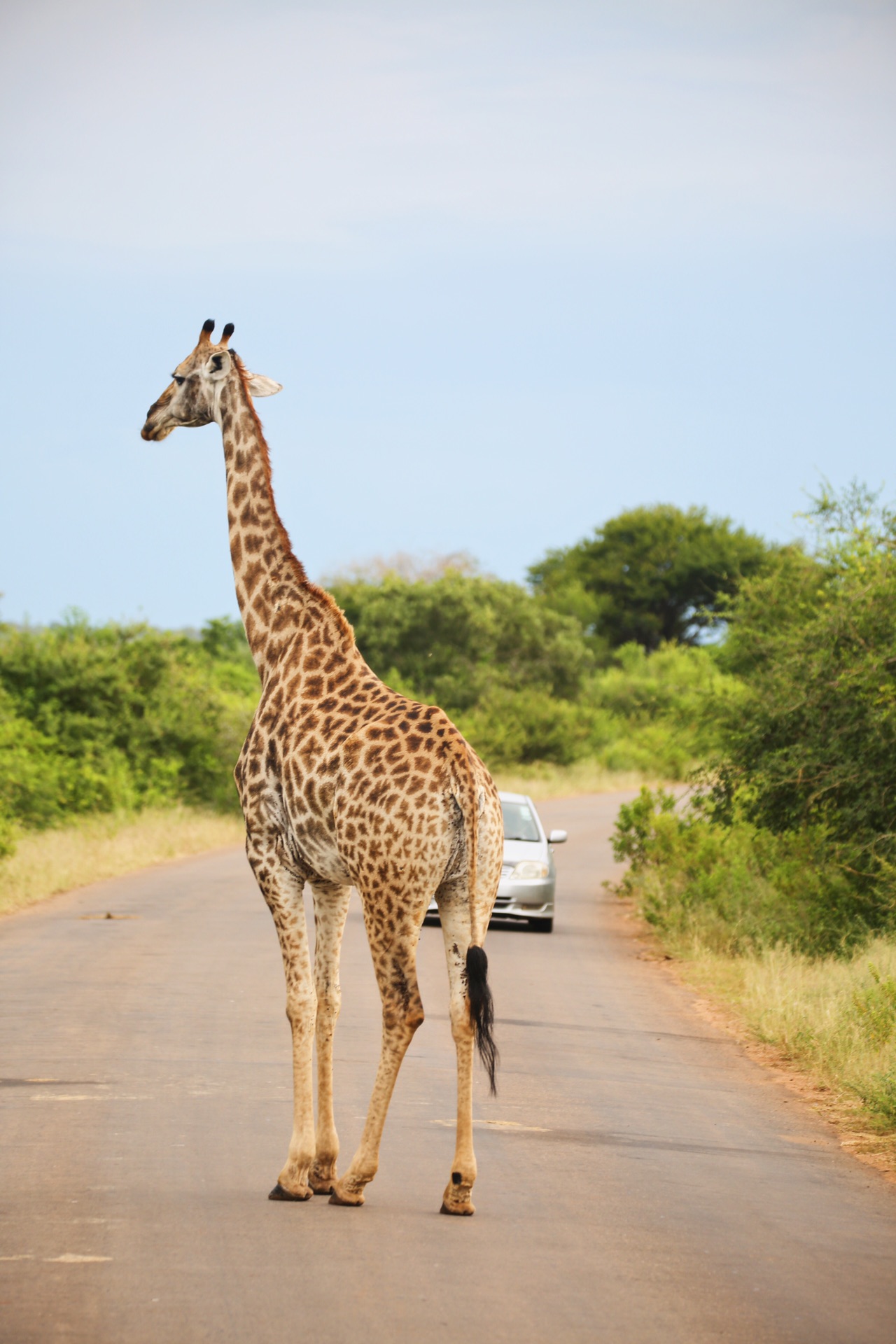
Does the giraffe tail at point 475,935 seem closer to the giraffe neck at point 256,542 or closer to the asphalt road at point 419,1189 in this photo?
the asphalt road at point 419,1189

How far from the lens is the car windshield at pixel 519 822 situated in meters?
18.4

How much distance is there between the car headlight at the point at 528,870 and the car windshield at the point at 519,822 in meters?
0.46

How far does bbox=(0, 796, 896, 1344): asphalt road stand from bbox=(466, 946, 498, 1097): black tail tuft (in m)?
0.68

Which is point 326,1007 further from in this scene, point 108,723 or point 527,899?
point 108,723

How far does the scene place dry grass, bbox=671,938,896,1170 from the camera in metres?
8.55

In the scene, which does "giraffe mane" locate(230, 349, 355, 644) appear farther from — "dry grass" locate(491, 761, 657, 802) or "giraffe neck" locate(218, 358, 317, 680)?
"dry grass" locate(491, 761, 657, 802)

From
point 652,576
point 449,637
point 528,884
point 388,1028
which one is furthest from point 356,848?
point 652,576

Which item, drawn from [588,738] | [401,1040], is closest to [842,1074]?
[401,1040]

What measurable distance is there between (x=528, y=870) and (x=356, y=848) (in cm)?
1147

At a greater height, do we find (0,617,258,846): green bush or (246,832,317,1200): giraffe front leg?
(0,617,258,846): green bush

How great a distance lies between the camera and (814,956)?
14.4 meters

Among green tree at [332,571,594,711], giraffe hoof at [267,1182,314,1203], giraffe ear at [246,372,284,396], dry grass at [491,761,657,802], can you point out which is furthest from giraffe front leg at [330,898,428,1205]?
green tree at [332,571,594,711]

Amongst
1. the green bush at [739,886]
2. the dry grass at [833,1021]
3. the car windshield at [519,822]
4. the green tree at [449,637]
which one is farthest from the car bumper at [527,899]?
the green tree at [449,637]

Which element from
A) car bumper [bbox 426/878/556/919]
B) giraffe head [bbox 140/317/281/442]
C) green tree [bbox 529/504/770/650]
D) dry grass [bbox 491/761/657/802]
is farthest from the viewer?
green tree [bbox 529/504/770/650]
